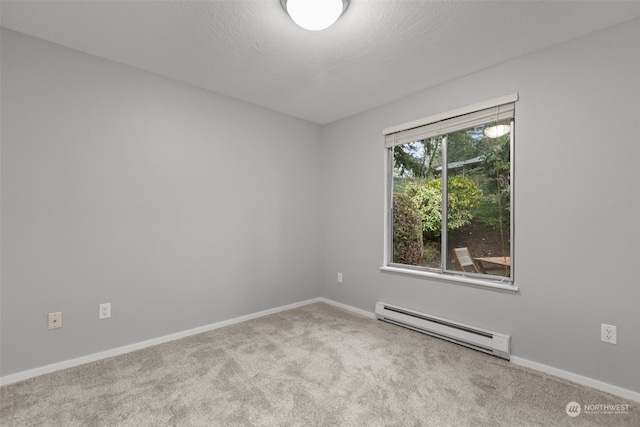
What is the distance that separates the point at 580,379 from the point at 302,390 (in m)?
1.91

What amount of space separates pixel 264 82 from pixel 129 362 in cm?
261

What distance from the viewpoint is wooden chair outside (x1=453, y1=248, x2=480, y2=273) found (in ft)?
9.11

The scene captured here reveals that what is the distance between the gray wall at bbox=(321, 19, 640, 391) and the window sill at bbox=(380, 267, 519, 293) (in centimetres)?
6

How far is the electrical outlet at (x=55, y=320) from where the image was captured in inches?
86.0

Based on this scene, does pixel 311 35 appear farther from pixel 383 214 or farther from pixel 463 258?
pixel 463 258

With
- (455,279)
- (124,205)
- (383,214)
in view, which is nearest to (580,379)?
(455,279)

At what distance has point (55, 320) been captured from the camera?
2.20 meters

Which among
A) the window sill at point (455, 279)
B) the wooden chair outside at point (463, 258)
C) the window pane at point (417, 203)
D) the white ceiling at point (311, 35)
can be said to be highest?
the white ceiling at point (311, 35)

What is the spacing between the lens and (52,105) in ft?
7.20

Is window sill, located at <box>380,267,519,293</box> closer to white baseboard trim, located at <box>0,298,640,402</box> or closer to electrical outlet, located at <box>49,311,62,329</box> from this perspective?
white baseboard trim, located at <box>0,298,640,402</box>

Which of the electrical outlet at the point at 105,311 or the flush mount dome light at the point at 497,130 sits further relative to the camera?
the flush mount dome light at the point at 497,130

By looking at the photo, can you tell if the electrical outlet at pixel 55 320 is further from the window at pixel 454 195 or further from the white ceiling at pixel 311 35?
the window at pixel 454 195

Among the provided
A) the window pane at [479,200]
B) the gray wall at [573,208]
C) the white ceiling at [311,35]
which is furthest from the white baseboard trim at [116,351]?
the white ceiling at [311,35]

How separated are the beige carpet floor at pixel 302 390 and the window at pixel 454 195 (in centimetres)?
78
